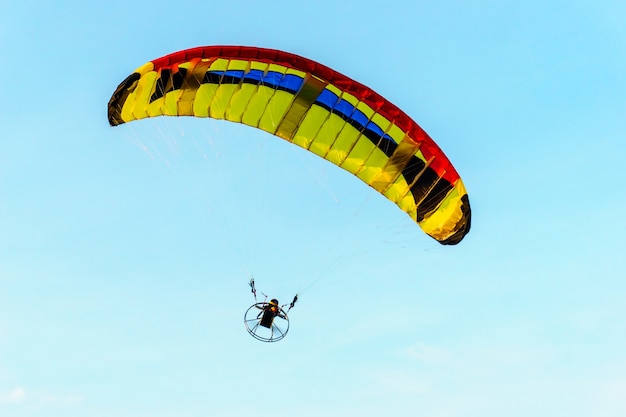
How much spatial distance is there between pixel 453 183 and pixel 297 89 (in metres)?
4.53

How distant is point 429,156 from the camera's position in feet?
67.4

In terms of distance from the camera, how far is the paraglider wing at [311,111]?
20.0m

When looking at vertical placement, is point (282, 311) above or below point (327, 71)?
below

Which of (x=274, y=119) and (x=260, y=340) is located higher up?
(x=274, y=119)

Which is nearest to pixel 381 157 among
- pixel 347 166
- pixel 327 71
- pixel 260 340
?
pixel 347 166

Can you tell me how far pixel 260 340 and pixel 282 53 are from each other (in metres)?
7.04

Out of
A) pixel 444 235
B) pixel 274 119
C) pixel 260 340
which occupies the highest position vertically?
pixel 274 119

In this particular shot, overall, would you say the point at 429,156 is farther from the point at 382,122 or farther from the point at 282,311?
the point at 282,311

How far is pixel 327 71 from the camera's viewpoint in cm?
1989

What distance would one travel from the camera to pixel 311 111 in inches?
809

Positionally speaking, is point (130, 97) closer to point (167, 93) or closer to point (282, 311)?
point (167, 93)

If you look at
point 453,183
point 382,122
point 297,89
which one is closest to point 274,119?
point 297,89

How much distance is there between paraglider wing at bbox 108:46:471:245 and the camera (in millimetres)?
19969

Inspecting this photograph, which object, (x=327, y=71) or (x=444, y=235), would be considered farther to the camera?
(x=444, y=235)
